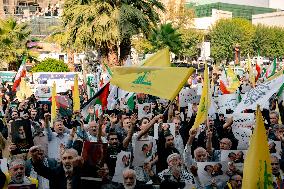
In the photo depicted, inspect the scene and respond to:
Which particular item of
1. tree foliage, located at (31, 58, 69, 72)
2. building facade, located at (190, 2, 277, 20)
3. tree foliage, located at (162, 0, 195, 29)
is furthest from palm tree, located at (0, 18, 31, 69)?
building facade, located at (190, 2, 277, 20)

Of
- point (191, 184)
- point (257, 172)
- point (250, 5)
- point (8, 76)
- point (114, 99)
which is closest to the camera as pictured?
point (257, 172)

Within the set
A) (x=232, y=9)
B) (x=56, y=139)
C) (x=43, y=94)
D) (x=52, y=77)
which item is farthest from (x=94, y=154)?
(x=232, y=9)

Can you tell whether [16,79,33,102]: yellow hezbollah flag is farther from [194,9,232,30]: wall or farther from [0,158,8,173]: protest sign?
[194,9,232,30]: wall

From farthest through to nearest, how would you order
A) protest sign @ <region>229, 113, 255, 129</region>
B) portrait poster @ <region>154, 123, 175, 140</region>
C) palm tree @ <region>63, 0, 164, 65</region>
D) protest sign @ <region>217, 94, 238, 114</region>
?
1. palm tree @ <region>63, 0, 164, 65</region>
2. protest sign @ <region>217, 94, 238, 114</region>
3. protest sign @ <region>229, 113, 255, 129</region>
4. portrait poster @ <region>154, 123, 175, 140</region>

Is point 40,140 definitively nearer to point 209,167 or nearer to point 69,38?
point 209,167

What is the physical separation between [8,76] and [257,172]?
20964mm

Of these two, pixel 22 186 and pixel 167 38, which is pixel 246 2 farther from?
pixel 22 186

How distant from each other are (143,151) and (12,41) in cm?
2940

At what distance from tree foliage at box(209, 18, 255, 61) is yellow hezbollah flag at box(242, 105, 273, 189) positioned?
56717 mm

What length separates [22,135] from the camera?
273 inches

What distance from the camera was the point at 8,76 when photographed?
78.9 ft

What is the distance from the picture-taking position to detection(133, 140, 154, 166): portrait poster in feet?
21.4

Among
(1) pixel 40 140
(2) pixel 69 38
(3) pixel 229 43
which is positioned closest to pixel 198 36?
(3) pixel 229 43

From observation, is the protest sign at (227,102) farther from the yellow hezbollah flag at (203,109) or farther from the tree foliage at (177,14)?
the tree foliage at (177,14)
